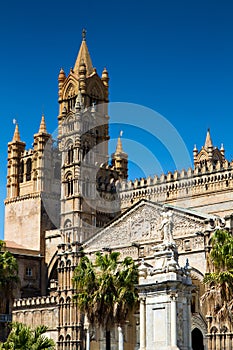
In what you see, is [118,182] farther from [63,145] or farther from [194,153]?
[194,153]

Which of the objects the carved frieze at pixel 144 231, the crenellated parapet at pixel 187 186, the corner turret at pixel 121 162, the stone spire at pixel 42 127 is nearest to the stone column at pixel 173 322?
the carved frieze at pixel 144 231

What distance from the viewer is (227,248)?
157 feet

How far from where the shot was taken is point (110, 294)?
2133 inches

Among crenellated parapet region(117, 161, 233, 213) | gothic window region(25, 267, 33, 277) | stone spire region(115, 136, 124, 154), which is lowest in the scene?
gothic window region(25, 267, 33, 277)

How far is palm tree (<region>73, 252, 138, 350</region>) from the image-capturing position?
2110 inches

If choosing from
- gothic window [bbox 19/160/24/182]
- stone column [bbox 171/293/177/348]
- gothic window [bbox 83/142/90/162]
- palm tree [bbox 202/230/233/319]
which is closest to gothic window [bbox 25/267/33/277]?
gothic window [bbox 83/142/90/162]

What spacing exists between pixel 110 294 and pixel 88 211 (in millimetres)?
30365

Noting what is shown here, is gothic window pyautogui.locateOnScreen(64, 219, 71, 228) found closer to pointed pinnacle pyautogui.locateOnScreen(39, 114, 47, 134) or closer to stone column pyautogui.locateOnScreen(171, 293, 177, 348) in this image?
pointed pinnacle pyautogui.locateOnScreen(39, 114, 47, 134)

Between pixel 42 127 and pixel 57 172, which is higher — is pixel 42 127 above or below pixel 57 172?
above

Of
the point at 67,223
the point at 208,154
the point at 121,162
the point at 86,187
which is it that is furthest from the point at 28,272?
the point at 208,154

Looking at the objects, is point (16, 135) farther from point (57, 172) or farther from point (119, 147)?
point (119, 147)

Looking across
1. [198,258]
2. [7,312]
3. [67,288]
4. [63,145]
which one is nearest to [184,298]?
[198,258]

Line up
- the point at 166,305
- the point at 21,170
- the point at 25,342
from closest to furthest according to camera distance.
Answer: the point at 166,305
the point at 25,342
the point at 21,170

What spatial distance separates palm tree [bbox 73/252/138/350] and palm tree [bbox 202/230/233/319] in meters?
6.76
